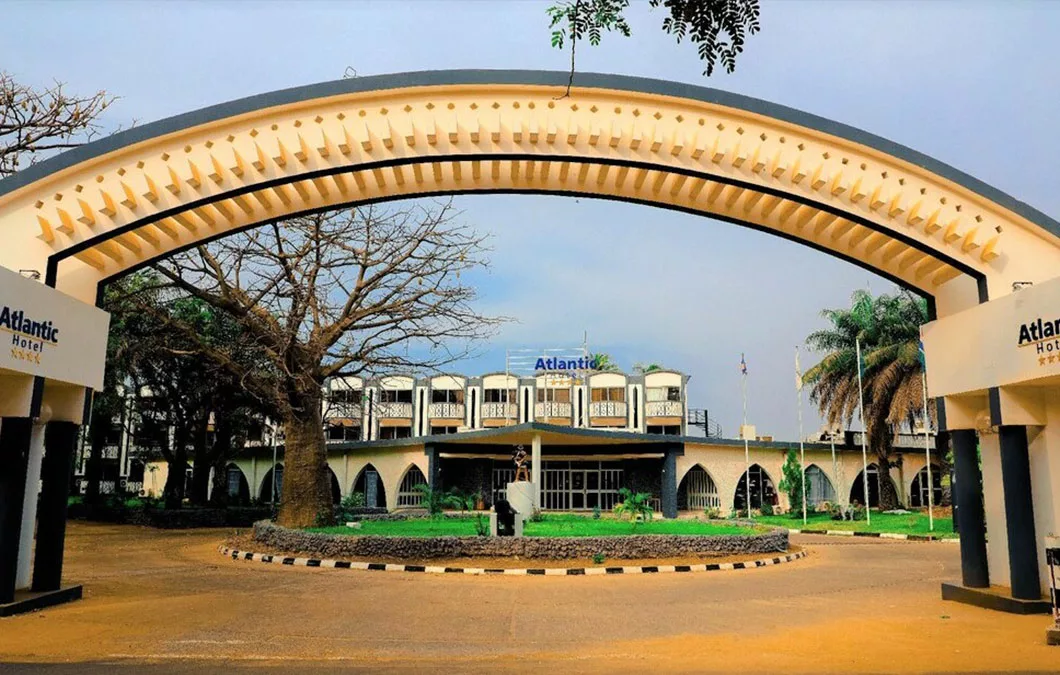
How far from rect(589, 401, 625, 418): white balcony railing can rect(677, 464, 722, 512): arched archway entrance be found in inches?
276

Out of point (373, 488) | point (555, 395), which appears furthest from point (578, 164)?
point (555, 395)

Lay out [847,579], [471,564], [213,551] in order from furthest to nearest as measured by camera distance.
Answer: [213,551], [471,564], [847,579]

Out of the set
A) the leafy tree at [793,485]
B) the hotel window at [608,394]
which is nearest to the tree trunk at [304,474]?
the leafy tree at [793,485]

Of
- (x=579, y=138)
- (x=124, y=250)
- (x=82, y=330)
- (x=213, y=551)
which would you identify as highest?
(x=579, y=138)

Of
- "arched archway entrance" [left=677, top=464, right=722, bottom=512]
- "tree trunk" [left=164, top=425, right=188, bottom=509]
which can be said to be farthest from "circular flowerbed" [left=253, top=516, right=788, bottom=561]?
"arched archway entrance" [left=677, top=464, right=722, bottom=512]

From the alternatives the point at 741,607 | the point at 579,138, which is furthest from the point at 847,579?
the point at 579,138

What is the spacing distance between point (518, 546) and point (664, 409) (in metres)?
28.4

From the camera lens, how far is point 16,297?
8070 millimetres

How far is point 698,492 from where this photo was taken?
3544cm

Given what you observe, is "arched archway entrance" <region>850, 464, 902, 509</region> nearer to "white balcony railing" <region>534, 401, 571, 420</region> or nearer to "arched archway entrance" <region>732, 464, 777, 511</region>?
"arched archway entrance" <region>732, 464, 777, 511</region>

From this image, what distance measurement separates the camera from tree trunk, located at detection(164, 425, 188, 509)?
2945cm

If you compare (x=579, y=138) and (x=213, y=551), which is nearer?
(x=579, y=138)

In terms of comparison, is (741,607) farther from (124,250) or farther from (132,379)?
(132,379)

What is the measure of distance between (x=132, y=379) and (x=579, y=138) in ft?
81.3
